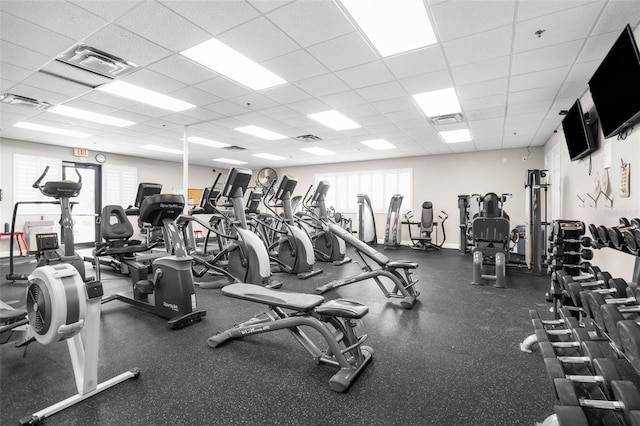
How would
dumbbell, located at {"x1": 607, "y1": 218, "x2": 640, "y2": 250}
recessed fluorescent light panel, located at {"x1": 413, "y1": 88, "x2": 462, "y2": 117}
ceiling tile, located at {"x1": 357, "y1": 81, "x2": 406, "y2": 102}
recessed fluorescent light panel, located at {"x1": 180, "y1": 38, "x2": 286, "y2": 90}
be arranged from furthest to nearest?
1. recessed fluorescent light panel, located at {"x1": 413, "y1": 88, "x2": 462, "y2": 117}
2. ceiling tile, located at {"x1": 357, "y1": 81, "x2": 406, "y2": 102}
3. recessed fluorescent light panel, located at {"x1": 180, "y1": 38, "x2": 286, "y2": 90}
4. dumbbell, located at {"x1": 607, "y1": 218, "x2": 640, "y2": 250}

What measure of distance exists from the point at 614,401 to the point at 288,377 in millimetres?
1625

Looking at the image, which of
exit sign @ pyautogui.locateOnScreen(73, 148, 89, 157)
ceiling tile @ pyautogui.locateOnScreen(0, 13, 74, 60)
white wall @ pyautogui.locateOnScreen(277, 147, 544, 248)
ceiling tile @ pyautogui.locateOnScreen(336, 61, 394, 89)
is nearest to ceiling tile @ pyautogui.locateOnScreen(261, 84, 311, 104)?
ceiling tile @ pyautogui.locateOnScreen(336, 61, 394, 89)

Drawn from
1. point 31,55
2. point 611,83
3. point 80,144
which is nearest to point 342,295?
point 611,83

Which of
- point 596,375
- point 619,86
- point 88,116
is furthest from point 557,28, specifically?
point 88,116

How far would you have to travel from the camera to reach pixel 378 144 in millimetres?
7996

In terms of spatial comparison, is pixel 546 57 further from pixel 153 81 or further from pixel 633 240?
pixel 153 81

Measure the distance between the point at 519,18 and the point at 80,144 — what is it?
372 inches

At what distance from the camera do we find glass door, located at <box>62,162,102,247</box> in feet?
28.2

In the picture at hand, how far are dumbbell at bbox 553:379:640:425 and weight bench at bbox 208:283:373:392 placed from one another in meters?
1.02

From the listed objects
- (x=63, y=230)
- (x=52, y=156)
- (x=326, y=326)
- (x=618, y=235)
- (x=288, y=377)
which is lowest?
(x=288, y=377)

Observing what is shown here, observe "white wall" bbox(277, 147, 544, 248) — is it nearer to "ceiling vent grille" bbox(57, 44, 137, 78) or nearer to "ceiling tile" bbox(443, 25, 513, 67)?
"ceiling tile" bbox(443, 25, 513, 67)

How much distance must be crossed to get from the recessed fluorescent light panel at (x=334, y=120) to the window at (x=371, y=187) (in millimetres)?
3988

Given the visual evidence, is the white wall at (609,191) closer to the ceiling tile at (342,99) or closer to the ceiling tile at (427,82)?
the ceiling tile at (427,82)

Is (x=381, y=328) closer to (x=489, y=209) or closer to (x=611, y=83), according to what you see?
(x=611, y=83)
